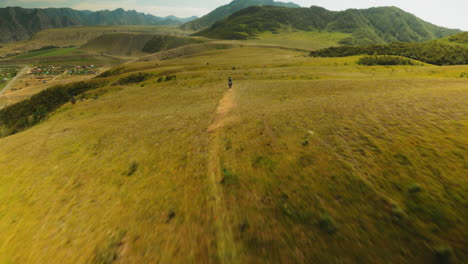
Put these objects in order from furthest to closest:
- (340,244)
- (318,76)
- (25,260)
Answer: (318,76)
(25,260)
(340,244)

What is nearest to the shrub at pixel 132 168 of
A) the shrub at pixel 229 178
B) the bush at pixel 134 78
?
the shrub at pixel 229 178

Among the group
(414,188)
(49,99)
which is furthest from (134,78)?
(414,188)

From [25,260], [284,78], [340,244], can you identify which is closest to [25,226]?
[25,260]

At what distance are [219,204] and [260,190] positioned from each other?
8.86ft

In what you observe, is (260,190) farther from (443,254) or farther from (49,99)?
(49,99)

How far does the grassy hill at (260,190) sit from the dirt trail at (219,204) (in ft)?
0.22

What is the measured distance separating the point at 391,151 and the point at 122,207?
716 inches

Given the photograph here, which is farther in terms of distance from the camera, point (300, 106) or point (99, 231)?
point (300, 106)

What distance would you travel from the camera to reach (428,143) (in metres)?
12.6

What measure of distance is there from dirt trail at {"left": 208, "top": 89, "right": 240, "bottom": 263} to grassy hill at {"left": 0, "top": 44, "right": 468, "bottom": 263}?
7cm

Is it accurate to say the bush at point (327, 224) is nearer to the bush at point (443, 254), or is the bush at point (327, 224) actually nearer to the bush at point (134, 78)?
the bush at point (443, 254)

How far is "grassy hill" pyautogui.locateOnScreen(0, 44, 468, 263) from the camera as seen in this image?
849 cm

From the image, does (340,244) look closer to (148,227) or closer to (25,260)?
(148,227)

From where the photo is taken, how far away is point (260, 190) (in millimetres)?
11695
